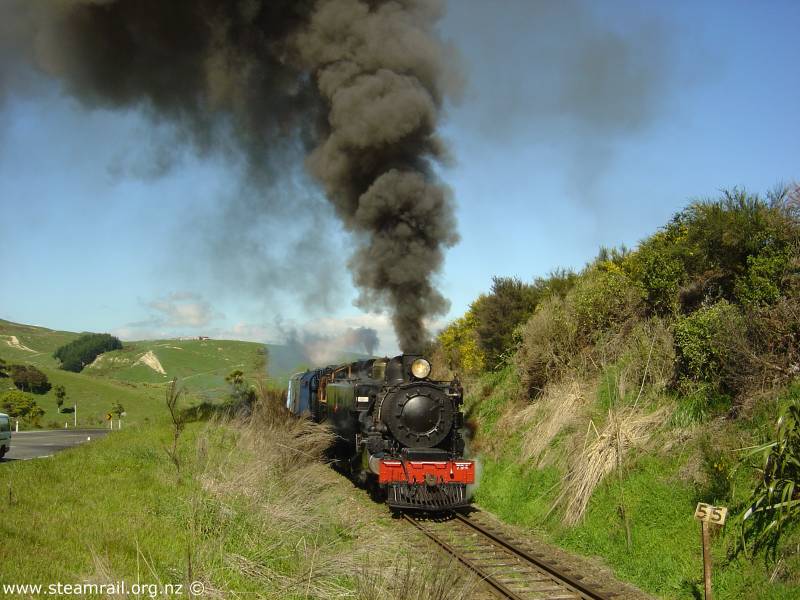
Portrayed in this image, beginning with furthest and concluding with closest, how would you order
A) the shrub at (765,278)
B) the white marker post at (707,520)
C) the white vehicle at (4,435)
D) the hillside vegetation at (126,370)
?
the hillside vegetation at (126,370) < the white vehicle at (4,435) < the shrub at (765,278) < the white marker post at (707,520)

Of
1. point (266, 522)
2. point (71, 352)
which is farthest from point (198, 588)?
point (71, 352)

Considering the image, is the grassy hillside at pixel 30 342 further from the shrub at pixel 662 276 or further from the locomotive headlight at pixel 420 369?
the shrub at pixel 662 276

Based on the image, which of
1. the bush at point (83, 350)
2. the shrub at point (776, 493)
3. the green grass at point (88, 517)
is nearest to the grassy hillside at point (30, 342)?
the bush at point (83, 350)

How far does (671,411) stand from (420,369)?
12.1 feet

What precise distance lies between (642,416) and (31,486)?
7.96 meters

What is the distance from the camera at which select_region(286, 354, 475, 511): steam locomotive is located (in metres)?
9.40

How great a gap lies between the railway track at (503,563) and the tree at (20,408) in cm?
3630

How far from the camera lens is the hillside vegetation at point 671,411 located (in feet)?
19.8

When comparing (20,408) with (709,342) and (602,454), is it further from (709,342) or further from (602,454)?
(709,342)

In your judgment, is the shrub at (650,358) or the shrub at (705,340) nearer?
the shrub at (705,340)

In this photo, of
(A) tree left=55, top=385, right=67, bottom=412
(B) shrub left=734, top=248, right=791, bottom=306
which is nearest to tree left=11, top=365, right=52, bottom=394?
(A) tree left=55, top=385, right=67, bottom=412

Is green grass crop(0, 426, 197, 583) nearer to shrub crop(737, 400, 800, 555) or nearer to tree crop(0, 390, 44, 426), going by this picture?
shrub crop(737, 400, 800, 555)

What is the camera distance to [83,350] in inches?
3484

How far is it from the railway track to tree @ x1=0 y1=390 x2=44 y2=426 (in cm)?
3630
